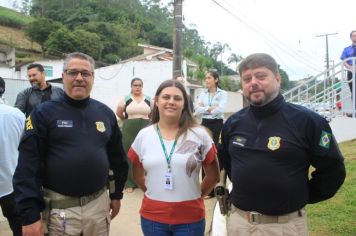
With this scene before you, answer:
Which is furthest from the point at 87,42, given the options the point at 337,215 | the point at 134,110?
the point at 337,215

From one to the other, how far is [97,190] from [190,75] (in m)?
41.6

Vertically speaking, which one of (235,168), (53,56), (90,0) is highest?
(90,0)

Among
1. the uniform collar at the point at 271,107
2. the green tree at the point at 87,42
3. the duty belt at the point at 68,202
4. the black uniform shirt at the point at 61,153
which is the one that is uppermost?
the green tree at the point at 87,42

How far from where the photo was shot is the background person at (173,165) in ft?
9.79

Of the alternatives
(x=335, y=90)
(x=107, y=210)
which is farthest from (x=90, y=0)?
(x=107, y=210)

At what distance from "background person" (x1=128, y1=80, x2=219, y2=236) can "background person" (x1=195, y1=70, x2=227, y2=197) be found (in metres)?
3.01

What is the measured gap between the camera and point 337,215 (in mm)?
5066

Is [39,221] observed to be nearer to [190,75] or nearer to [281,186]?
[281,186]

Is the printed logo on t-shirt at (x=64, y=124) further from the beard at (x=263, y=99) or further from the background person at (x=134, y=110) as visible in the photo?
the background person at (x=134, y=110)

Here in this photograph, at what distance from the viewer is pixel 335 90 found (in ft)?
33.4

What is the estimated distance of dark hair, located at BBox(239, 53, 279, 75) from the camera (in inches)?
108

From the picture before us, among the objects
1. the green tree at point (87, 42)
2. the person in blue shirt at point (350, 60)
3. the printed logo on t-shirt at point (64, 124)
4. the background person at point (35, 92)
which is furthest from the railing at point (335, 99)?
the green tree at point (87, 42)

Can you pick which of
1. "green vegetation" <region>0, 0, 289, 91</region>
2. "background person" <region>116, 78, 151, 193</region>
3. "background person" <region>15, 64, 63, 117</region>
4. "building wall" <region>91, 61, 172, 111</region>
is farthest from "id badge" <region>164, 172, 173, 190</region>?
"green vegetation" <region>0, 0, 289, 91</region>

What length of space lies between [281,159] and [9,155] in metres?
2.79
